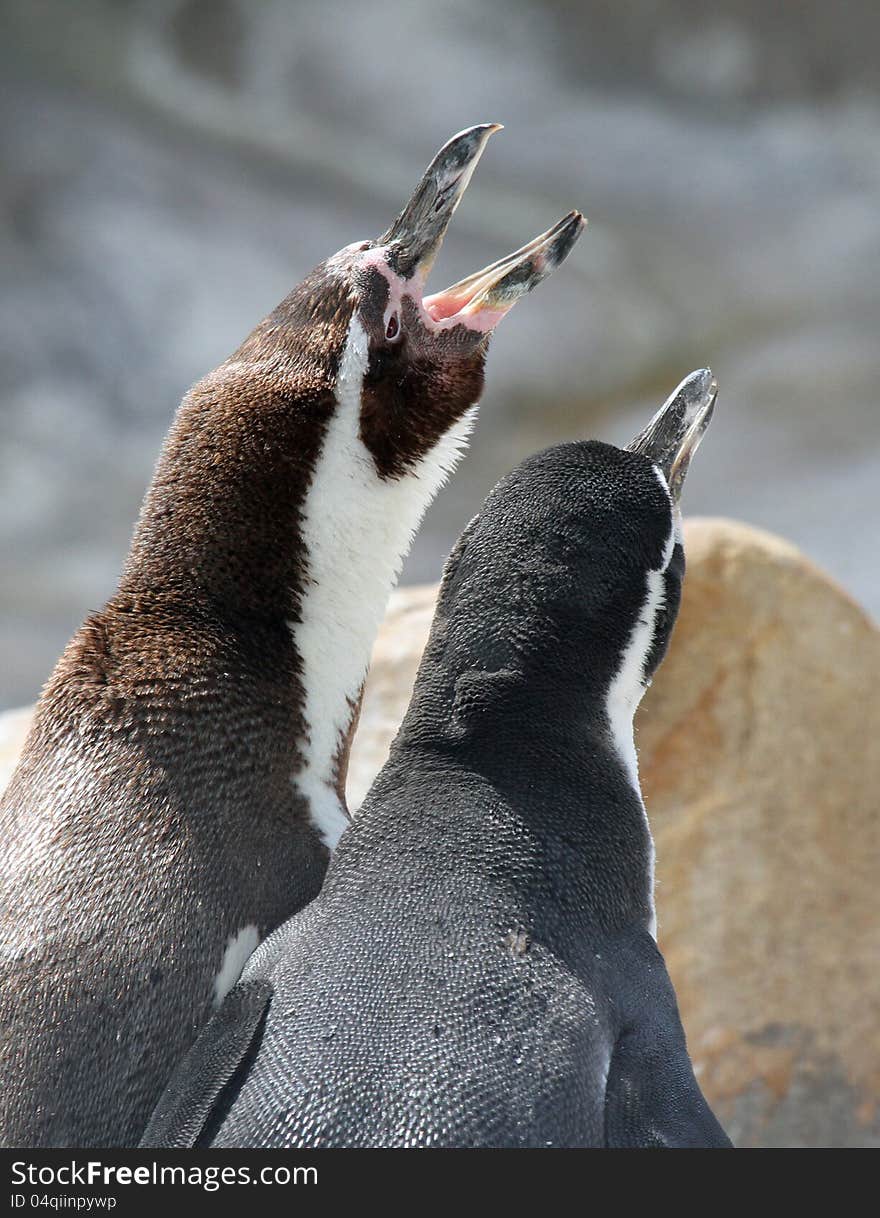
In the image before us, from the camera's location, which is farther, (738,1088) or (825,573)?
(825,573)

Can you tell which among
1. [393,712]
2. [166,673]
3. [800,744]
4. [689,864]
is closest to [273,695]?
[166,673]

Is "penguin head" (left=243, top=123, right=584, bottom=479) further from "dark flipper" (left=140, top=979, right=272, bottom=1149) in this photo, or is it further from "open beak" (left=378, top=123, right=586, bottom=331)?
"dark flipper" (left=140, top=979, right=272, bottom=1149)

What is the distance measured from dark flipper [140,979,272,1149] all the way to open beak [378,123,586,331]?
1211 millimetres

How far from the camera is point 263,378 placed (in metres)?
2.12

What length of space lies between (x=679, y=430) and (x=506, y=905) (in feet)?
2.55

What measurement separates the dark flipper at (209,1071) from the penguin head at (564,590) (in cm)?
42

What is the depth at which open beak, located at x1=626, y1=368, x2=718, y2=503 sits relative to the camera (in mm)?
1896

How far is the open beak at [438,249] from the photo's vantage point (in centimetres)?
231

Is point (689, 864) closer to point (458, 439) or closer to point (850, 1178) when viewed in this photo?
point (458, 439)

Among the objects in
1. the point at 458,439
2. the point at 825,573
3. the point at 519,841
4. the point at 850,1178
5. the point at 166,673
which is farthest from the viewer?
the point at 825,573

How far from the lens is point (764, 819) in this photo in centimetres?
451

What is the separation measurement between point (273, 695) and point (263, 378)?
1.69 feet

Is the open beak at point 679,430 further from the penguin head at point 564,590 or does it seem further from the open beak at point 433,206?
the open beak at point 433,206

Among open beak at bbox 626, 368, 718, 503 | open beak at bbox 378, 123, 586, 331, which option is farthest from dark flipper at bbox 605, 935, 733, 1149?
open beak at bbox 378, 123, 586, 331
